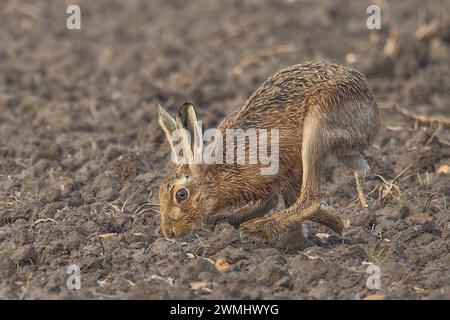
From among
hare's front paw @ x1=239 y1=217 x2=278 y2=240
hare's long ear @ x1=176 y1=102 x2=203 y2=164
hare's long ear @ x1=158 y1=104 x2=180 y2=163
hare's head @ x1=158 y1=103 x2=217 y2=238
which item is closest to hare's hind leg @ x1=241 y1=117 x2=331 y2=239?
hare's front paw @ x1=239 y1=217 x2=278 y2=240

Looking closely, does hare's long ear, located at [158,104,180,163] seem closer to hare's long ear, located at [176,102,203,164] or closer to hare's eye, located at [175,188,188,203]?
hare's long ear, located at [176,102,203,164]

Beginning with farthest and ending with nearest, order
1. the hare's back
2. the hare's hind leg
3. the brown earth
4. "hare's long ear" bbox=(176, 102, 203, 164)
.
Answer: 1. the hare's back
2. the hare's hind leg
3. "hare's long ear" bbox=(176, 102, 203, 164)
4. the brown earth

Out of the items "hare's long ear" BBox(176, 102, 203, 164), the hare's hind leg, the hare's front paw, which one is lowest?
the hare's front paw

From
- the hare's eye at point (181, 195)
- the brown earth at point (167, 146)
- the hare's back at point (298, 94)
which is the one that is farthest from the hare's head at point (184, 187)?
the hare's back at point (298, 94)

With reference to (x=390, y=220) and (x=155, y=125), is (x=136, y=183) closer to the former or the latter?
(x=155, y=125)

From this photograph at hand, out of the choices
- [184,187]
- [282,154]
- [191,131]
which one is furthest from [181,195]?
[282,154]

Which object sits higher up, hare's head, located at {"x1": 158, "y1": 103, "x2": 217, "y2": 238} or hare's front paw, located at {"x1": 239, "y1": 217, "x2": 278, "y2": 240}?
hare's head, located at {"x1": 158, "y1": 103, "x2": 217, "y2": 238}

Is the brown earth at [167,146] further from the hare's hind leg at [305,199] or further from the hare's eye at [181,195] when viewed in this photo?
the hare's eye at [181,195]

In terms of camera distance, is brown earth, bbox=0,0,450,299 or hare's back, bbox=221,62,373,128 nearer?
brown earth, bbox=0,0,450,299

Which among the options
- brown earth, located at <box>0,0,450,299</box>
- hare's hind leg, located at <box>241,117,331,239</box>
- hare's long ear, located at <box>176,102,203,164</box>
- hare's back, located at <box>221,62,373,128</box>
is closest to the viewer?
brown earth, located at <box>0,0,450,299</box>
